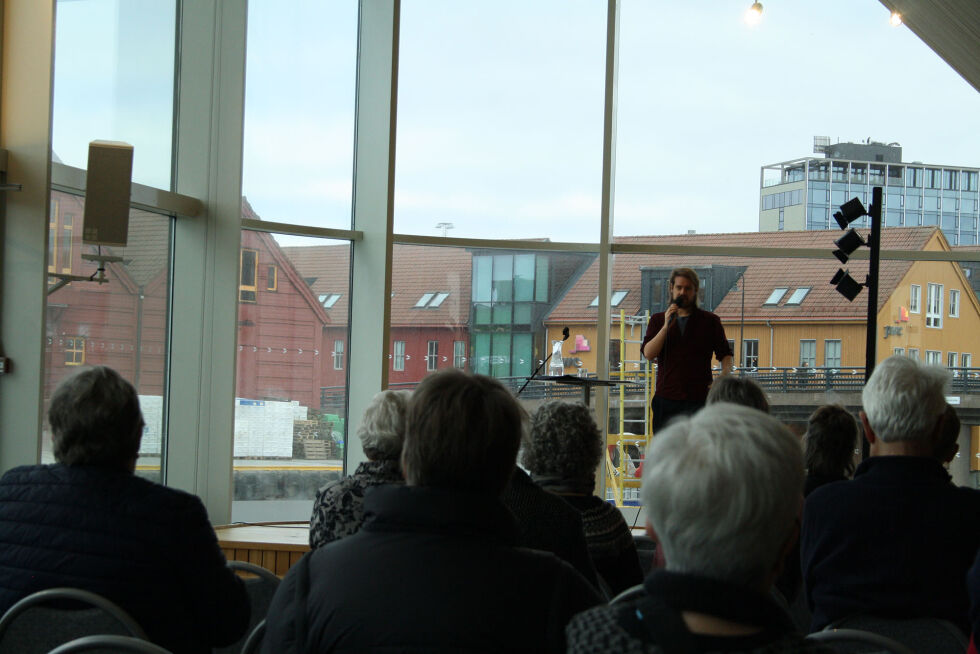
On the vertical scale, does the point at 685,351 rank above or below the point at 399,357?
above

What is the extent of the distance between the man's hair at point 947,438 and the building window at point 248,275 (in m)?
4.23

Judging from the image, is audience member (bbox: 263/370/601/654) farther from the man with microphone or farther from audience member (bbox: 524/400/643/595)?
the man with microphone

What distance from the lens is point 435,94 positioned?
6703 millimetres

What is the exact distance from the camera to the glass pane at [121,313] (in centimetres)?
466

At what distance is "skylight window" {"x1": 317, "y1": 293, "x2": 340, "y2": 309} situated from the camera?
20.6 feet

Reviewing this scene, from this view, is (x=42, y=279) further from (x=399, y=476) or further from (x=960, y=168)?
(x=960, y=168)

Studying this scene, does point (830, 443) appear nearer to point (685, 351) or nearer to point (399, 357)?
point (685, 351)

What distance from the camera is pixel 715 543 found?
1.19 meters

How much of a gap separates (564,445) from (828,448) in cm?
97

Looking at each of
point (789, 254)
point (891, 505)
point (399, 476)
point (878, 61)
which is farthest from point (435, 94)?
point (891, 505)

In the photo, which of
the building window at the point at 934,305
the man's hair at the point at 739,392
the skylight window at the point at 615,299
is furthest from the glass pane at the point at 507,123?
the man's hair at the point at 739,392

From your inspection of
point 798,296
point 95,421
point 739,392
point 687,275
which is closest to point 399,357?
point 687,275

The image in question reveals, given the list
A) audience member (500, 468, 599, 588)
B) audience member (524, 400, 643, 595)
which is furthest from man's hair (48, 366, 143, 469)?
audience member (524, 400, 643, 595)

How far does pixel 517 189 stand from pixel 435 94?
0.91 meters
